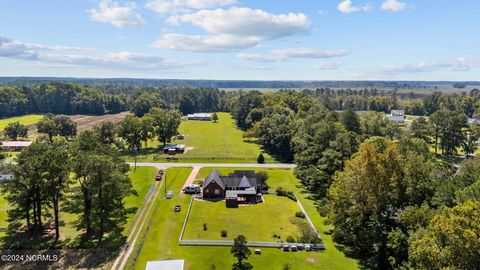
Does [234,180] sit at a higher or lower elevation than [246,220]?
higher

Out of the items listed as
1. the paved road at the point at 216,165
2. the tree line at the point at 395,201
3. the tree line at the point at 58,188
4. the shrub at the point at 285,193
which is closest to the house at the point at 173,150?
the paved road at the point at 216,165

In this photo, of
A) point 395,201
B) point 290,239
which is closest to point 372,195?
point 395,201

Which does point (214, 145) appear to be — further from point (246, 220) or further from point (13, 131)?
point (13, 131)

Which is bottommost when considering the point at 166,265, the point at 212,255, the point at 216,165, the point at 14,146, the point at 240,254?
the point at 166,265

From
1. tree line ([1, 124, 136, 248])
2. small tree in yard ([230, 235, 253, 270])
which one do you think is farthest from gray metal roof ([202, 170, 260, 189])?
small tree in yard ([230, 235, 253, 270])

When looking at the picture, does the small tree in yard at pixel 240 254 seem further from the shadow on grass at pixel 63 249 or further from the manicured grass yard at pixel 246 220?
the shadow on grass at pixel 63 249

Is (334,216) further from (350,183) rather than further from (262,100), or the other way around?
(262,100)

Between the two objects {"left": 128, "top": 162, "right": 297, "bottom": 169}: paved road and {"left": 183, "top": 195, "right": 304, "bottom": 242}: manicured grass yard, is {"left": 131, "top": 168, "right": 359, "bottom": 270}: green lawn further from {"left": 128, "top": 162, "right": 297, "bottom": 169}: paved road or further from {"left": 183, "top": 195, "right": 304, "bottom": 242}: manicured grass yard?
{"left": 128, "top": 162, "right": 297, "bottom": 169}: paved road
